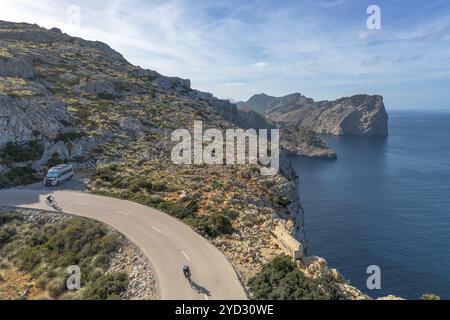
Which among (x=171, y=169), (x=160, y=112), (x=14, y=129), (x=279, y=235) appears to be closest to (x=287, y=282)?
(x=279, y=235)

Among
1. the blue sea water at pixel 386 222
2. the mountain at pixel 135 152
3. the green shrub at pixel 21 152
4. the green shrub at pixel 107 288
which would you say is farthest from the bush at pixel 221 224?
the blue sea water at pixel 386 222

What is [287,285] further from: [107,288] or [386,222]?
[386,222]

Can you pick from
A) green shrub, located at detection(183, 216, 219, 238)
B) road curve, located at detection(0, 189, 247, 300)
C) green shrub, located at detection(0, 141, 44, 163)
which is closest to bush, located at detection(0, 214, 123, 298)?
road curve, located at detection(0, 189, 247, 300)

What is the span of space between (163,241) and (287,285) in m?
12.3

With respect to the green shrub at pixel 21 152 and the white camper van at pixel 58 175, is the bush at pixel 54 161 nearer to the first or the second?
the green shrub at pixel 21 152

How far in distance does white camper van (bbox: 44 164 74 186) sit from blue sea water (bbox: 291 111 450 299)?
156 ft

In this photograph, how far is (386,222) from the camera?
87.0 m

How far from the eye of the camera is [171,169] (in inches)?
2144

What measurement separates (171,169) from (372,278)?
37.3 metres

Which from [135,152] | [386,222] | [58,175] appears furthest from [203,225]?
[386,222]

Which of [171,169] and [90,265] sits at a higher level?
[171,169]

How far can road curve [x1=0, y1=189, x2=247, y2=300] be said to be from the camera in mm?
23703

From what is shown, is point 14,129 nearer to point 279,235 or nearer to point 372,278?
point 279,235

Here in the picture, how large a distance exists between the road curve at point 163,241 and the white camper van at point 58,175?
6.11 feet
